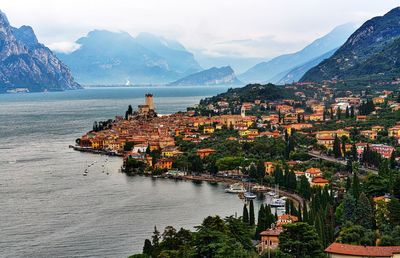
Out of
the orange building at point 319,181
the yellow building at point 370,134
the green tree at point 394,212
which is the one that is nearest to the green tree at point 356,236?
the green tree at point 394,212

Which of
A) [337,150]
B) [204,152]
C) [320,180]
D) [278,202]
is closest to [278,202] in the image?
[278,202]

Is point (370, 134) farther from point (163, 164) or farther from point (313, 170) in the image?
point (163, 164)

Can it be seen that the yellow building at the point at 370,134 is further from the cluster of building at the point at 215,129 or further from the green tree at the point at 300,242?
the green tree at the point at 300,242

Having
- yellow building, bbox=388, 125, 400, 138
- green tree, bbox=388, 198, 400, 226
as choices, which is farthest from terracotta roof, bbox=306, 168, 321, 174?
green tree, bbox=388, 198, 400, 226

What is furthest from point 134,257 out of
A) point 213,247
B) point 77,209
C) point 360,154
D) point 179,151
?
point 179,151

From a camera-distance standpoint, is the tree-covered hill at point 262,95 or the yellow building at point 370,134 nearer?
the yellow building at point 370,134

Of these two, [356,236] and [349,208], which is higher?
[349,208]
